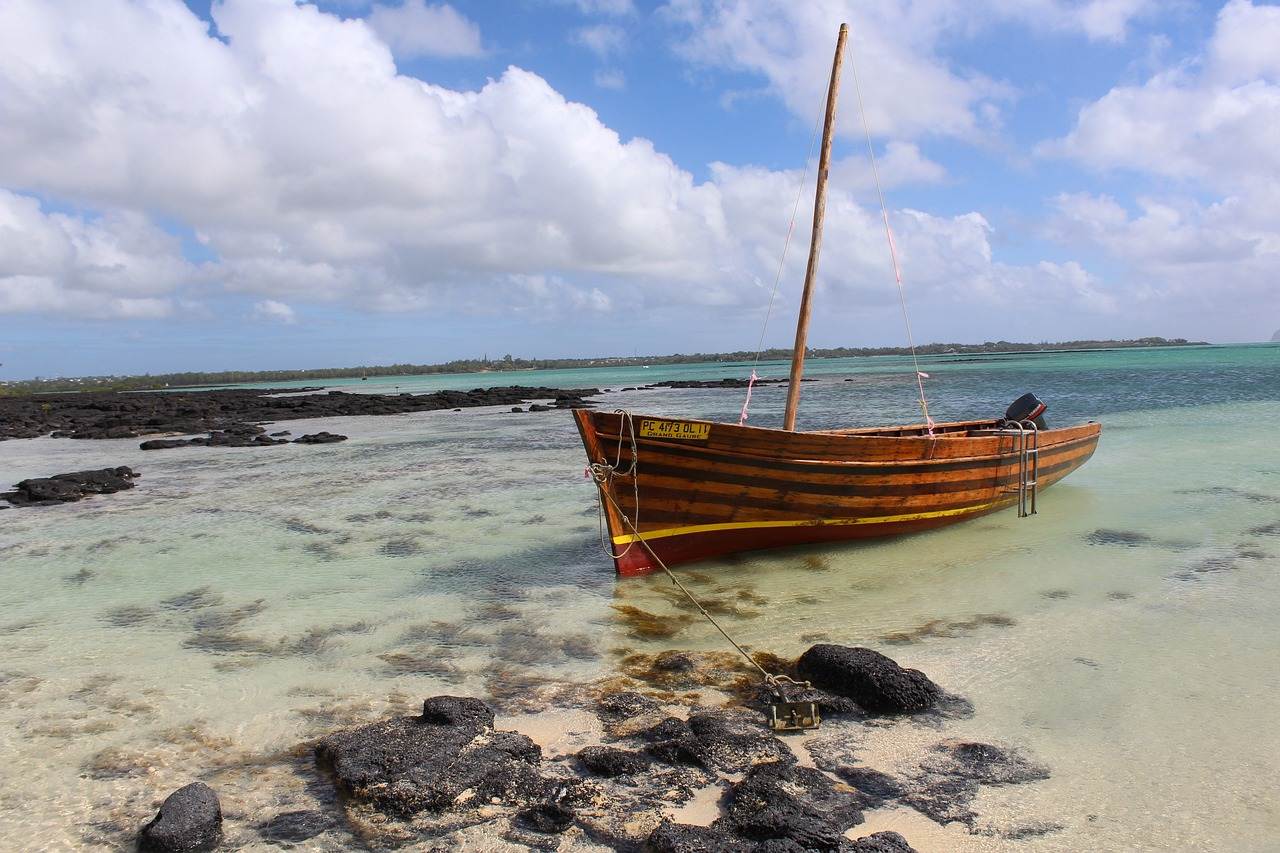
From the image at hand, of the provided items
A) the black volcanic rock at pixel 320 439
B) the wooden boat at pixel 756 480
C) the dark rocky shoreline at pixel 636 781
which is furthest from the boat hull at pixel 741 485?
the black volcanic rock at pixel 320 439

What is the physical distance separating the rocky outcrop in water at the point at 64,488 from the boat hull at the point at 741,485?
11531mm

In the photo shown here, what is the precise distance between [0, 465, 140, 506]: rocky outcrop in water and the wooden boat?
37.9 ft

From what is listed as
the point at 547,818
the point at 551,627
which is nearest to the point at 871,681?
the point at 547,818

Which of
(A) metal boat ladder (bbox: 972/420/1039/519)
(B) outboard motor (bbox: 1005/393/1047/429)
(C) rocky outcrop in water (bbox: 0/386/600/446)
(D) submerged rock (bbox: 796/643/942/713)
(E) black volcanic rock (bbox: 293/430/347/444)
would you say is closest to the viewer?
(D) submerged rock (bbox: 796/643/942/713)

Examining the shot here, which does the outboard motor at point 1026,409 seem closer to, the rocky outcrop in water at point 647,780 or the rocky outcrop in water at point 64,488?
the rocky outcrop in water at point 647,780

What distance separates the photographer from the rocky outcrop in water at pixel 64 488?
1344cm

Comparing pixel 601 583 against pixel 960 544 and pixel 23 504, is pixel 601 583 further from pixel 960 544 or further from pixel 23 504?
pixel 23 504

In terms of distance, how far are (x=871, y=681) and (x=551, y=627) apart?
284cm

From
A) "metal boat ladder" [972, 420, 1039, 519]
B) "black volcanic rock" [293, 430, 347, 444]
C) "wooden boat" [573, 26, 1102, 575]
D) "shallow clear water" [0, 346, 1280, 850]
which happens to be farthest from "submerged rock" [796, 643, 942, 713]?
"black volcanic rock" [293, 430, 347, 444]

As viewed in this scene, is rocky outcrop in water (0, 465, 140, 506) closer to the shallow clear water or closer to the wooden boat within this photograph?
the shallow clear water

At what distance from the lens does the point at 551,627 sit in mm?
6438

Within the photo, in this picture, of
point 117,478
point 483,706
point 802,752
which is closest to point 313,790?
point 483,706

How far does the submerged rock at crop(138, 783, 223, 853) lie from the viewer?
3328mm

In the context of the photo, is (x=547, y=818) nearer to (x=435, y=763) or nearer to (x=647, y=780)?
(x=647, y=780)
